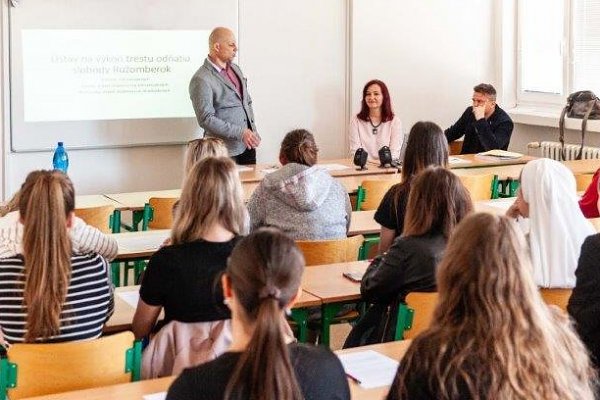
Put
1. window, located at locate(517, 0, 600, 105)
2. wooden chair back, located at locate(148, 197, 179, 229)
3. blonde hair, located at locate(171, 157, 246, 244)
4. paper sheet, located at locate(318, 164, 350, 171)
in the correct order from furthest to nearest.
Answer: window, located at locate(517, 0, 600, 105)
paper sheet, located at locate(318, 164, 350, 171)
wooden chair back, located at locate(148, 197, 179, 229)
blonde hair, located at locate(171, 157, 246, 244)

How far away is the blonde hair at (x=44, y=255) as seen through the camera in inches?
129

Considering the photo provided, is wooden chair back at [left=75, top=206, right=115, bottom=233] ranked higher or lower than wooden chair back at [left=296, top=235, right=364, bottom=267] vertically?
higher

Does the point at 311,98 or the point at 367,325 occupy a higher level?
the point at 311,98

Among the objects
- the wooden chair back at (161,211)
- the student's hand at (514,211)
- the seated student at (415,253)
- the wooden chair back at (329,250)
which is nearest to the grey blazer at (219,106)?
the wooden chair back at (161,211)

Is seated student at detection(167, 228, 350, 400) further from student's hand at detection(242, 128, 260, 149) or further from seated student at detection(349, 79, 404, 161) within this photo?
seated student at detection(349, 79, 404, 161)

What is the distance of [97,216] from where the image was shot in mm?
5621

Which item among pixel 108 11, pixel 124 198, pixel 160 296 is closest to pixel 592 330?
pixel 160 296

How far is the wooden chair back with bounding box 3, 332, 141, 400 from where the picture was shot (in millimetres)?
2994

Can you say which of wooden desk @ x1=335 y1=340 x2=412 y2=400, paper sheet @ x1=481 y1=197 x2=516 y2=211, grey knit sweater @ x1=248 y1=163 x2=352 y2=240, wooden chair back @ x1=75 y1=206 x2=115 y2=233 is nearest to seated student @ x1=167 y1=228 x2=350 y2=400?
wooden desk @ x1=335 y1=340 x2=412 y2=400

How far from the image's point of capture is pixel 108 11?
7895 millimetres

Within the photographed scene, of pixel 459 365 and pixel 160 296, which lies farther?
pixel 160 296

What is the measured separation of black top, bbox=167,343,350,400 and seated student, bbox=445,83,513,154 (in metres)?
6.54

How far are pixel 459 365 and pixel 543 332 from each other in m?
0.21

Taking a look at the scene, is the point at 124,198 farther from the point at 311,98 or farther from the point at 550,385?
the point at 550,385
